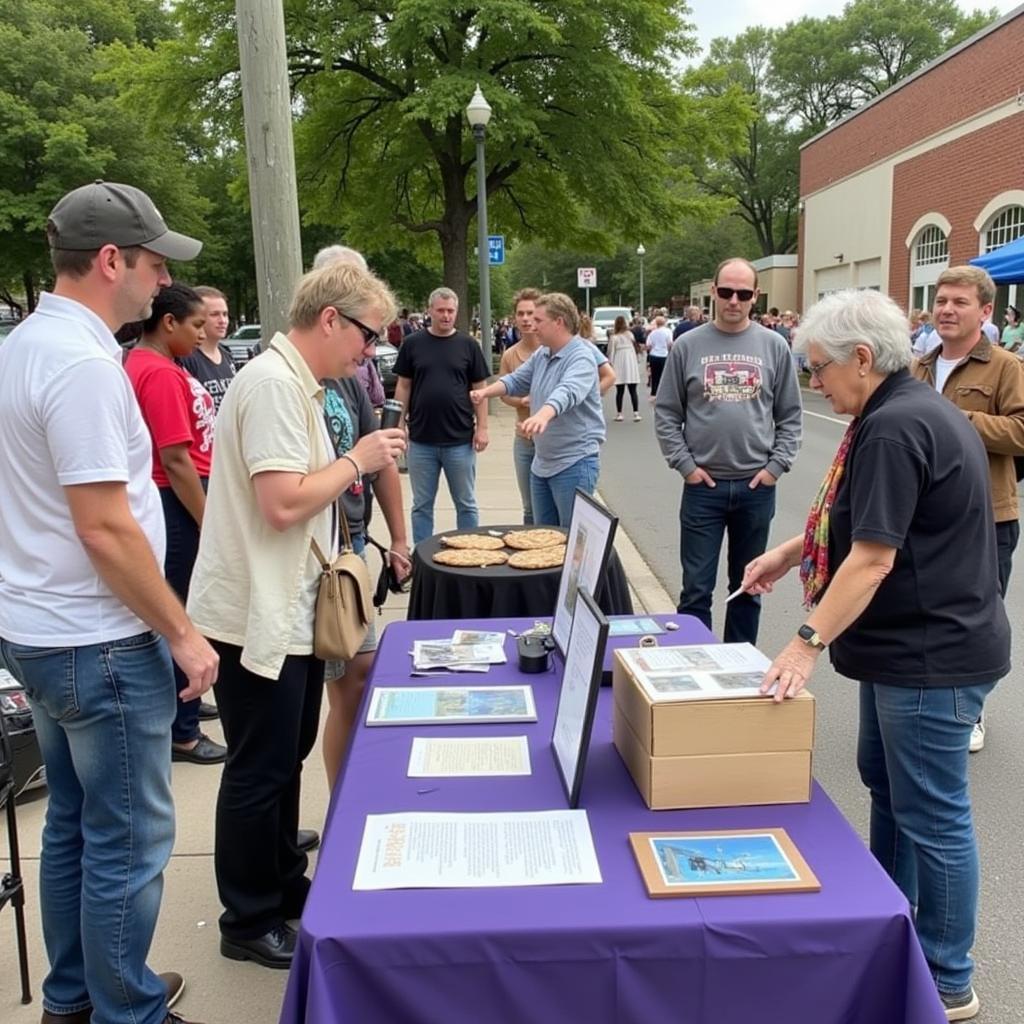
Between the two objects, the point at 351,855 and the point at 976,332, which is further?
the point at 976,332

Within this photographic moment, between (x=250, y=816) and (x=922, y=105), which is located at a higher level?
(x=922, y=105)

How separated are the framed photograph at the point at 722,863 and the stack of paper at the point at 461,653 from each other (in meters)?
1.02

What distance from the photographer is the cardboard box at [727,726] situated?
5.91 feet

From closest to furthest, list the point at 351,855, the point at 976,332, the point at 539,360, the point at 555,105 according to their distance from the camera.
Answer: the point at 351,855 < the point at 976,332 < the point at 539,360 < the point at 555,105

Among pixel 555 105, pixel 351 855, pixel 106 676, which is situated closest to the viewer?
pixel 351 855

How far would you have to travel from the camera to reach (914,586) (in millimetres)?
2135

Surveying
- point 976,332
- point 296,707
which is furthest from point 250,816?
point 976,332

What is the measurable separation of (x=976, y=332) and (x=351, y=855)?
3.30 metres

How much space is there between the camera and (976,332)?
3729mm

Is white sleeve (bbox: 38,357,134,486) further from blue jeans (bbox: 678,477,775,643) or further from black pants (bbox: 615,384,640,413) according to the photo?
black pants (bbox: 615,384,640,413)

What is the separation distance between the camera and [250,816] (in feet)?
8.17

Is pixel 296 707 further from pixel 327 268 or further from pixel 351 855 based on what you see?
pixel 327 268

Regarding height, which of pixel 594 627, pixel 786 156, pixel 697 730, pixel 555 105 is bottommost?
pixel 697 730

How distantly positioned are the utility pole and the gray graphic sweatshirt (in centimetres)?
215
